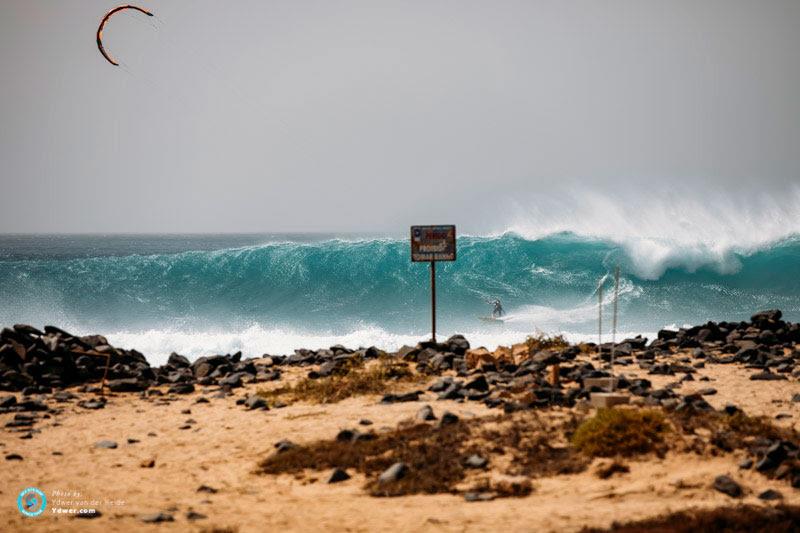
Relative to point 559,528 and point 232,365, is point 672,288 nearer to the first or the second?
point 232,365

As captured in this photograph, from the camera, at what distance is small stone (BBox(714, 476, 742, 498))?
6805 mm

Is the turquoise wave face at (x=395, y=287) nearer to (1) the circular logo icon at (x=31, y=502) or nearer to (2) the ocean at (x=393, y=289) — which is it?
(2) the ocean at (x=393, y=289)

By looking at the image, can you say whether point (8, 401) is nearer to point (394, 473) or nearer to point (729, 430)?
point (394, 473)

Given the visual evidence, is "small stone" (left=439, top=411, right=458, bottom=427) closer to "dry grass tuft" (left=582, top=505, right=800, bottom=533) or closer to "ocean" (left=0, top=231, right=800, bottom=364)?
"dry grass tuft" (left=582, top=505, right=800, bottom=533)

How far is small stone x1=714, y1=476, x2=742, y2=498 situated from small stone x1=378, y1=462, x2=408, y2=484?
3.14 meters

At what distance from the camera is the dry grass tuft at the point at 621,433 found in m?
7.94

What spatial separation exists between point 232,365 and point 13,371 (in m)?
4.22

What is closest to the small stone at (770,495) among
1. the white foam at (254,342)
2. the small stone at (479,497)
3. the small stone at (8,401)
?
the small stone at (479,497)

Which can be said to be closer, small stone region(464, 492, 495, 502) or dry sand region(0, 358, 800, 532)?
dry sand region(0, 358, 800, 532)

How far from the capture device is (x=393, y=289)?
113 feet

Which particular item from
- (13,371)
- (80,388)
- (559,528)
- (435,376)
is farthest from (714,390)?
(13,371)

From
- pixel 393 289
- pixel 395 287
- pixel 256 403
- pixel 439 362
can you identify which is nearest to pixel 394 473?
pixel 256 403

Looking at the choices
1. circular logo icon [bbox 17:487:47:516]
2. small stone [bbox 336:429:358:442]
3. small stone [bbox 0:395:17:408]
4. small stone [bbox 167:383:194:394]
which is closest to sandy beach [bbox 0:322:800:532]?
circular logo icon [bbox 17:487:47:516]

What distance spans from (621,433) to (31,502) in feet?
20.9
